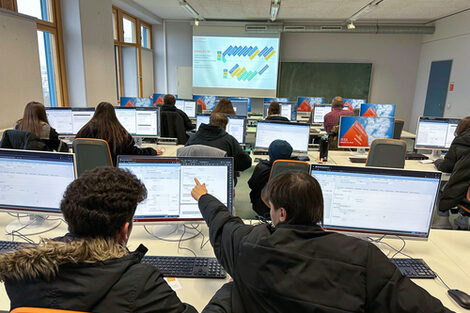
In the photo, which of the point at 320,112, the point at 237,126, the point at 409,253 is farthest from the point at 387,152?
the point at 320,112

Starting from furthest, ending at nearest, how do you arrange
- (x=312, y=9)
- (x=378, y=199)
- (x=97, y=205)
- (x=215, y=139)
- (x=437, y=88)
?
1. (x=437, y=88)
2. (x=312, y=9)
3. (x=215, y=139)
4. (x=378, y=199)
5. (x=97, y=205)

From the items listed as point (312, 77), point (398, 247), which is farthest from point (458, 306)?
point (312, 77)

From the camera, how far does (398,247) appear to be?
1.71 metres

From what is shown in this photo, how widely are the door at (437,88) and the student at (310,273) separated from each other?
27.7 feet

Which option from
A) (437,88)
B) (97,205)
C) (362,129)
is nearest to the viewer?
(97,205)

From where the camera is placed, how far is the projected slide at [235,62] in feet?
30.5

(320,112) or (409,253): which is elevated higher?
(320,112)

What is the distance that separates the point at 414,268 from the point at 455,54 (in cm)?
790

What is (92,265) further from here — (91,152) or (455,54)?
(455,54)

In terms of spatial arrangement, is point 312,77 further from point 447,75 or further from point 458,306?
point 458,306

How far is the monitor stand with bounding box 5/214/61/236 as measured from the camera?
5.71ft

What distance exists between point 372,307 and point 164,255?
97 centimetres

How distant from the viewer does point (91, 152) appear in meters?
2.75

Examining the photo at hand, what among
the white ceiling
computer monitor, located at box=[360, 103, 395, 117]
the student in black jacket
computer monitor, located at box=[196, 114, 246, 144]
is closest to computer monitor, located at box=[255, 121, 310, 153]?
computer monitor, located at box=[196, 114, 246, 144]
